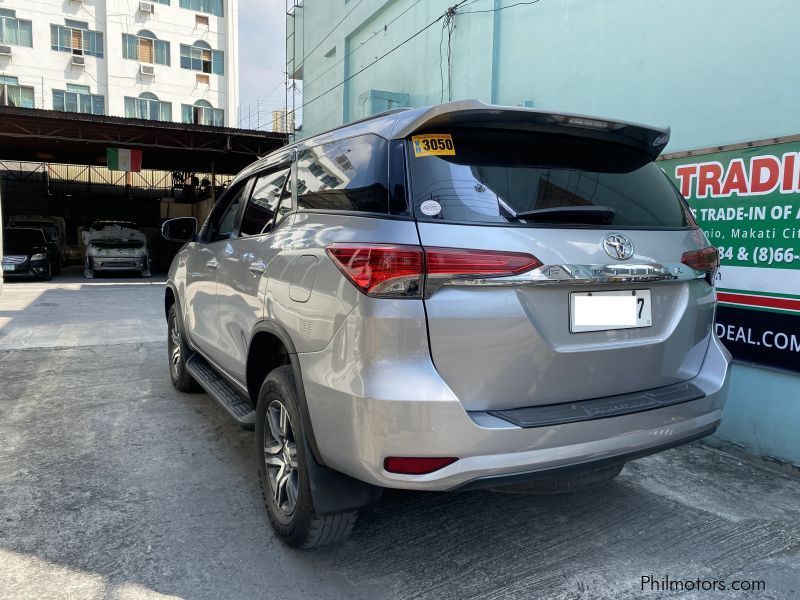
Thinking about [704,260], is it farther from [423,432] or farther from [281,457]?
[281,457]

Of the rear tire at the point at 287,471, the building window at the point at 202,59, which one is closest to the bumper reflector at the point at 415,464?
the rear tire at the point at 287,471

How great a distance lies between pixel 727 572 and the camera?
2.62 meters

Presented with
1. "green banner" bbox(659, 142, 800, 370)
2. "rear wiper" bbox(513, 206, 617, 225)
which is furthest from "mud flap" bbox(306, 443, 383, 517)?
"green banner" bbox(659, 142, 800, 370)

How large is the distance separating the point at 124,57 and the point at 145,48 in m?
1.26

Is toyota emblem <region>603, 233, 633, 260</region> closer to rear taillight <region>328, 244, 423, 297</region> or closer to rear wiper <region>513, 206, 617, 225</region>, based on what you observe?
rear wiper <region>513, 206, 617, 225</region>

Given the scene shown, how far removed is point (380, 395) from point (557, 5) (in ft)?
17.6

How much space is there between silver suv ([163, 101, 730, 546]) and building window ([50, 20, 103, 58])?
34.3 m

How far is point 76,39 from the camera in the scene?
30875 mm

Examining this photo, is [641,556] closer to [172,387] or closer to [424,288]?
[424,288]

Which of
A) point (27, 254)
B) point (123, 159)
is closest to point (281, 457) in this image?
point (27, 254)

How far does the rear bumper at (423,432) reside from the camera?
2051 millimetres

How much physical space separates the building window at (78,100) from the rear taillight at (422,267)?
33524 millimetres

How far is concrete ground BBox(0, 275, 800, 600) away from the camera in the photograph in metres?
2.50

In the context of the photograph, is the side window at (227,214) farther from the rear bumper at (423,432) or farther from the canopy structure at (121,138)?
the canopy structure at (121,138)
